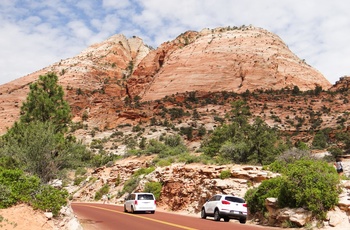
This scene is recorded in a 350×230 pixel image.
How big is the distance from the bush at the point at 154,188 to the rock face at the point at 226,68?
51.7m

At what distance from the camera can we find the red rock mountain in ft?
265

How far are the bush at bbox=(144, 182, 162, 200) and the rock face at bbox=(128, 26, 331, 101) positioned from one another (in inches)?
2034

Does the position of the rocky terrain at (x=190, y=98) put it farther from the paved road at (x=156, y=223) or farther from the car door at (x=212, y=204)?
the car door at (x=212, y=204)

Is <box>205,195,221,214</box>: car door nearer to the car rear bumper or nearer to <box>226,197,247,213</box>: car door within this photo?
<box>226,197,247,213</box>: car door

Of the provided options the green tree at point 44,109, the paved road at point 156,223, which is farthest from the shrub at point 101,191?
the paved road at point 156,223

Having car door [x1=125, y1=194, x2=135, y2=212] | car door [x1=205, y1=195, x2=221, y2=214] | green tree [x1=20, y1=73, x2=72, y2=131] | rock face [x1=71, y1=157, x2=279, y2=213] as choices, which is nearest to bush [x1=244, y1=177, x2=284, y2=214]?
car door [x1=205, y1=195, x2=221, y2=214]

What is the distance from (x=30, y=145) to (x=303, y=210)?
498 inches

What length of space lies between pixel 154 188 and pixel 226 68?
62664 millimetres

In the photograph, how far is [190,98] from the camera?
7438cm

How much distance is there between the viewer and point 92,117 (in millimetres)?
74250

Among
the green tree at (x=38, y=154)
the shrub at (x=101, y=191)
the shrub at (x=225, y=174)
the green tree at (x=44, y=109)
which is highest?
the green tree at (x=44, y=109)

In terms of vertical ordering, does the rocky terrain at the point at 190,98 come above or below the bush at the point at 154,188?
above

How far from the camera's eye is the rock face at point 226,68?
81875 millimetres

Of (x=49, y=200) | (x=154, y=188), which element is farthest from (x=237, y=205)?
(x=154, y=188)
